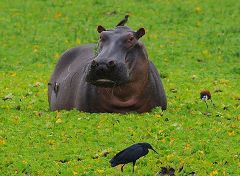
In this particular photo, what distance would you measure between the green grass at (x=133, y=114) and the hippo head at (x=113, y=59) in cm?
58

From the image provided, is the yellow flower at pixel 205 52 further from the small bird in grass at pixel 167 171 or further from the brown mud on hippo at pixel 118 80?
the small bird in grass at pixel 167 171

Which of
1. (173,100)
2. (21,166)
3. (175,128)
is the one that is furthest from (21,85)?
(21,166)

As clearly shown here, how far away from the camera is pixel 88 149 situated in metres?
9.27

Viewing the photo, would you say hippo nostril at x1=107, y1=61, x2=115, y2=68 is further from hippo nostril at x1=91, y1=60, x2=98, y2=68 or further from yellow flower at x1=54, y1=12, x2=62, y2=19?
yellow flower at x1=54, y1=12, x2=62, y2=19

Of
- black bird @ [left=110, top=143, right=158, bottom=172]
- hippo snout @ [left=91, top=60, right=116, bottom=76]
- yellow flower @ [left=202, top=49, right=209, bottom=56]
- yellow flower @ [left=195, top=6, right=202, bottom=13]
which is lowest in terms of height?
yellow flower @ [left=202, top=49, right=209, bottom=56]

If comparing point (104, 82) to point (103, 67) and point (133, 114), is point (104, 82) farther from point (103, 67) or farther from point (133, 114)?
point (133, 114)

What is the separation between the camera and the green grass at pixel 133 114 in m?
8.87

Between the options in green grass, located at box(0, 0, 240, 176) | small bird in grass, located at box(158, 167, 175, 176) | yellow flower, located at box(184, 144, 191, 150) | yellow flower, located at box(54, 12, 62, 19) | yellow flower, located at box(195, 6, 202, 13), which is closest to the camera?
small bird in grass, located at box(158, 167, 175, 176)

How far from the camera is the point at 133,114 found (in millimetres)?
11000

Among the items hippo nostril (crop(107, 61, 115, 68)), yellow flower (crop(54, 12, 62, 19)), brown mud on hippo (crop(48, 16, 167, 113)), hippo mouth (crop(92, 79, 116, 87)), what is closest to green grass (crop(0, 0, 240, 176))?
yellow flower (crop(54, 12, 62, 19))

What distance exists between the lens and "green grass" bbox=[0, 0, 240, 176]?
8867 millimetres

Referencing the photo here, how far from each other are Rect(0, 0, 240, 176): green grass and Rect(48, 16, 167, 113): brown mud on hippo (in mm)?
347

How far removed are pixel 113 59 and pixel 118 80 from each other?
353mm

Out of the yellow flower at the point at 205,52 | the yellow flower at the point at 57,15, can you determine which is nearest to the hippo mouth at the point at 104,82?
the yellow flower at the point at 205,52
